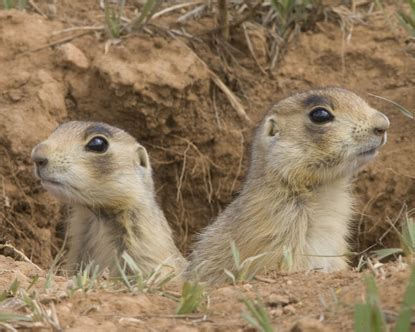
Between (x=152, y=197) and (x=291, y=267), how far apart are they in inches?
89.8

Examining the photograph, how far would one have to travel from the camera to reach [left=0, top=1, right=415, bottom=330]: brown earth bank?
30.9 feet

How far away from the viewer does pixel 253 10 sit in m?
9.51

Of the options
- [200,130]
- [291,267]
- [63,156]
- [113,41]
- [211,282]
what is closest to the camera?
[291,267]

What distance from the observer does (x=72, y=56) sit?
940 cm

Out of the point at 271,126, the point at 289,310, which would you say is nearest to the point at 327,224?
the point at 271,126

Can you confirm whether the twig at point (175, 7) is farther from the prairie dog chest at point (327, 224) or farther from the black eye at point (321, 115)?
the prairie dog chest at point (327, 224)

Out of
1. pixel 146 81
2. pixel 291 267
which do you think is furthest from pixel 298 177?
pixel 146 81

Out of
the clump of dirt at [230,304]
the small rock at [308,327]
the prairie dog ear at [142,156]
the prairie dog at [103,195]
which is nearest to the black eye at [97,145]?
the prairie dog at [103,195]

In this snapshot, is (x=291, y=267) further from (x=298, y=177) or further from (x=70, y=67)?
(x=70, y=67)

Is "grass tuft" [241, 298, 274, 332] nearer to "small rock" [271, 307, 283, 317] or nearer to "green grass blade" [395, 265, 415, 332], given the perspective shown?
"small rock" [271, 307, 283, 317]

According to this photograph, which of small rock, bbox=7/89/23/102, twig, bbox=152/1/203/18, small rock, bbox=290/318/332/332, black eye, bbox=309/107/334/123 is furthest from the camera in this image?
twig, bbox=152/1/203/18

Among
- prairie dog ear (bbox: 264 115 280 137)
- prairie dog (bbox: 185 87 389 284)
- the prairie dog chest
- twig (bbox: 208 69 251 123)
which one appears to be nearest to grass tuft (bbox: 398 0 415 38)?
prairie dog (bbox: 185 87 389 284)

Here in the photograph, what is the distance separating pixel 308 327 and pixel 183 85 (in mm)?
5821

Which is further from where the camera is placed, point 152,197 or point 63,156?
point 152,197
